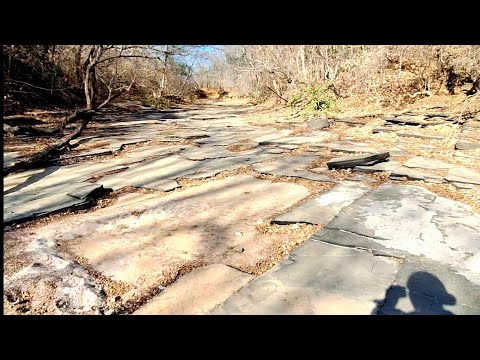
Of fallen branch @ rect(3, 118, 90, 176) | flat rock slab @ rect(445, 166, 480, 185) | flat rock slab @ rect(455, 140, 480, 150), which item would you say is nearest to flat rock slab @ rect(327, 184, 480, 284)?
flat rock slab @ rect(445, 166, 480, 185)

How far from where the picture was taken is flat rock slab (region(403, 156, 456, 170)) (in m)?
3.94

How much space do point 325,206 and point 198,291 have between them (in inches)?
60.0

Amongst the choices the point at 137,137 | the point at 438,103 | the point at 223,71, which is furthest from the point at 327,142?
the point at 223,71

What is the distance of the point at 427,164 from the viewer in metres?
4.10

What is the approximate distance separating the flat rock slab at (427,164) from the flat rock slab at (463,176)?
17 cm

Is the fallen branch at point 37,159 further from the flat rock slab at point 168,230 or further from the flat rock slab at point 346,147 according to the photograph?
the flat rock slab at point 346,147

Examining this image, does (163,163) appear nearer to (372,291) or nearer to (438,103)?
(372,291)

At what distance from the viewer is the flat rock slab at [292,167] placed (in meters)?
3.77

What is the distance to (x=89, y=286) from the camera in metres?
1.65

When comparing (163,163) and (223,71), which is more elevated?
(223,71)

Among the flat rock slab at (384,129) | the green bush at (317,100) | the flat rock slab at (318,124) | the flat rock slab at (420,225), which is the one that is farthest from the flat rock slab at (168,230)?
the green bush at (317,100)

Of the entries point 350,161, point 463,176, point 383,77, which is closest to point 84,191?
point 350,161
